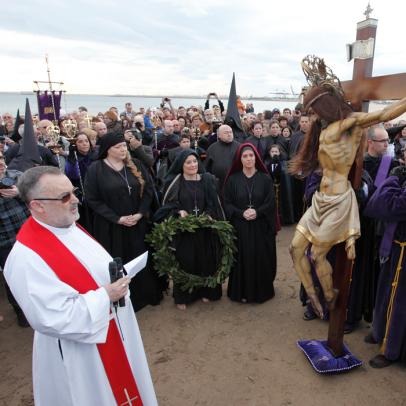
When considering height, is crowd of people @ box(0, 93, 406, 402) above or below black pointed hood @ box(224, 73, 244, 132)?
below

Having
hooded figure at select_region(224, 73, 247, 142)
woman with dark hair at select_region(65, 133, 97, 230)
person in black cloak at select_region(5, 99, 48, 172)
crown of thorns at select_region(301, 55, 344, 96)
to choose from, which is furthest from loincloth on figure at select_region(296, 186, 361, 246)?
hooded figure at select_region(224, 73, 247, 142)

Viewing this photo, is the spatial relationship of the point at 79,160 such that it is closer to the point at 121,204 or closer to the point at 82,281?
the point at 121,204

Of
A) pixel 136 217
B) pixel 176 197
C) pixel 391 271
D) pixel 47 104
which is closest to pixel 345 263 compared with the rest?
pixel 391 271

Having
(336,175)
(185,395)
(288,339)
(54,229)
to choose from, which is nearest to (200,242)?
(288,339)

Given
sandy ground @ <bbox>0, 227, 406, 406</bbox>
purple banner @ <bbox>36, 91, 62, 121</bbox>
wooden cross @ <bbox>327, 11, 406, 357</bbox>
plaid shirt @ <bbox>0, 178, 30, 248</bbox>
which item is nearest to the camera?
wooden cross @ <bbox>327, 11, 406, 357</bbox>

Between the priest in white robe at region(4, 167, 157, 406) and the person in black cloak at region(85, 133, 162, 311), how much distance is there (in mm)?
2081

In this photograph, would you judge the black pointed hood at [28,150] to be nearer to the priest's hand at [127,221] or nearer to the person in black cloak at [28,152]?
the person in black cloak at [28,152]

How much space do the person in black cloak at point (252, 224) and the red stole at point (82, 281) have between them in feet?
8.49

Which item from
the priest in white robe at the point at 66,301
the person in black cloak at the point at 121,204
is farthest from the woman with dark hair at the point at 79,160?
the priest in white robe at the point at 66,301

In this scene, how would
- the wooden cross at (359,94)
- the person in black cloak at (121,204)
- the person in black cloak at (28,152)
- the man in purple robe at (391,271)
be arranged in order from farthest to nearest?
the person in black cloak at (28,152) < the person in black cloak at (121,204) < the man in purple robe at (391,271) < the wooden cross at (359,94)

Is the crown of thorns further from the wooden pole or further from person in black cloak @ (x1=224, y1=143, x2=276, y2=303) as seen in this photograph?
person in black cloak @ (x1=224, y1=143, x2=276, y2=303)

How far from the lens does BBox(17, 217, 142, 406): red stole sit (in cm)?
185

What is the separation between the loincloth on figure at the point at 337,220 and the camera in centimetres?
265

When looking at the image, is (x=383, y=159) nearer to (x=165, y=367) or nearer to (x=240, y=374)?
(x=240, y=374)
